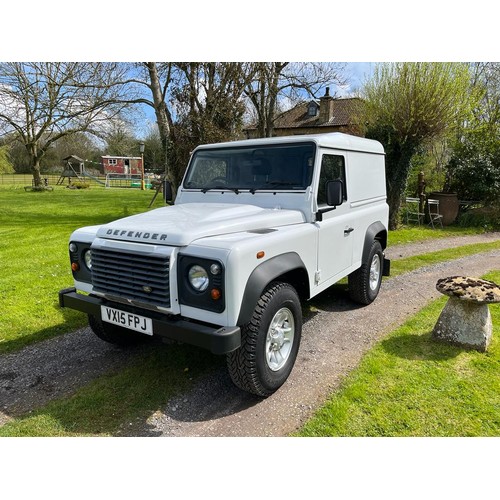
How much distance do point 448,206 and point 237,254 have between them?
42.0ft

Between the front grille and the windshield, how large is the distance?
1.63 m

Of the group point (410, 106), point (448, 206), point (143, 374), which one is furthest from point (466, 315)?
point (448, 206)

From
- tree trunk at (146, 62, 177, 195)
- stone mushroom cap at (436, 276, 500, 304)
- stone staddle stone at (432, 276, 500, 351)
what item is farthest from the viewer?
tree trunk at (146, 62, 177, 195)

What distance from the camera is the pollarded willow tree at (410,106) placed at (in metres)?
10.6

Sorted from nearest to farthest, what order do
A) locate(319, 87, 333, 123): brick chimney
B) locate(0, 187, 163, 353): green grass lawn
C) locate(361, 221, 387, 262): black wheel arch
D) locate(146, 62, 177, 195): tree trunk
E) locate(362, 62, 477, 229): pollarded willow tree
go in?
1. locate(0, 187, 163, 353): green grass lawn
2. locate(361, 221, 387, 262): black wheel arch
3. locate(362, 62, 477, 229): pollarded willow tree
4. locate(146, 62, 177, 195): tree trunk
5. locate(319, 87, 333, 123): brick chimney

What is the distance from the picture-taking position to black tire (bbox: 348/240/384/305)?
523 cm

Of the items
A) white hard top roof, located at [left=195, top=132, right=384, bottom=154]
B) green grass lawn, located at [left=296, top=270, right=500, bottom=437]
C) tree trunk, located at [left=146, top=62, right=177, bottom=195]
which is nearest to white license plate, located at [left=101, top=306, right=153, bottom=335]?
green grass lawn, located at [left=296, top=270, right=500, bottom=437]

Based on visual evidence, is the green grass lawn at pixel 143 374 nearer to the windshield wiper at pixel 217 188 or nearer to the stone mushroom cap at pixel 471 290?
the stone mushroom cap at pixel 471 290

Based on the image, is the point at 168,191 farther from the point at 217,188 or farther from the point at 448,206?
the point at 448,206

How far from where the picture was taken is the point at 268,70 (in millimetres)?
14758

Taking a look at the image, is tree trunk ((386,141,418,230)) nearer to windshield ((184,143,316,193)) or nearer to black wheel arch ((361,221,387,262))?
black wheel arch ((361,221,387,262))

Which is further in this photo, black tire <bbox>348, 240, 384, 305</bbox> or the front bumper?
black tire <bbox>348, 240, 384, 305</bbox>

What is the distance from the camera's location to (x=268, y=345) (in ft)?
10.3

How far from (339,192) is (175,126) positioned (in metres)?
10.8
